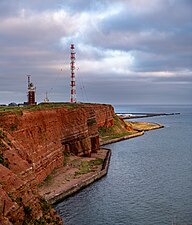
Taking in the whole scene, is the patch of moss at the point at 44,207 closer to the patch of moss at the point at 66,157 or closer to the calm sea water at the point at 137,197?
the calm sea water at the point at 137,197

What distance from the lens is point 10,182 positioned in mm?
26094

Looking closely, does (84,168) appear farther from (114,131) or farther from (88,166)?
(114,131)

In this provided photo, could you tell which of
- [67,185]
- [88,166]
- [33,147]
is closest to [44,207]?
[33,147]

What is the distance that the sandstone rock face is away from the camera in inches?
1011

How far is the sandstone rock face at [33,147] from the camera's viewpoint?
25.7 m

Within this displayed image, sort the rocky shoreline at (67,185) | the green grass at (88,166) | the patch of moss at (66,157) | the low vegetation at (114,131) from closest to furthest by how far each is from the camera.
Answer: the rocky shoreline at (67,185), the green grass at (88,166), the patch of moss at (66,157), the low vegetation at (114,131)

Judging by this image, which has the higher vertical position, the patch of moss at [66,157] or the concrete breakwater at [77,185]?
the patch of moss at [66,157]

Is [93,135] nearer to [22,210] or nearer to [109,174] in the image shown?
[109,174]

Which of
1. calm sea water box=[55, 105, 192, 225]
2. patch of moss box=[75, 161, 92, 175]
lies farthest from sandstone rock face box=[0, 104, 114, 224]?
calm sea water box=[55, 105, 192, 225]

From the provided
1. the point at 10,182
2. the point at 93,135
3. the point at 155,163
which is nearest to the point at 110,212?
the point at 10,182

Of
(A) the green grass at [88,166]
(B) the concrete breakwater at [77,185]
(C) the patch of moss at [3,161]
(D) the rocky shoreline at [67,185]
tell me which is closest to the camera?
(C) the patch of moss at [3,161]

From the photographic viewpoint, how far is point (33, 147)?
156ft

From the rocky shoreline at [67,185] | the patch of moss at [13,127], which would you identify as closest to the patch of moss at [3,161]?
the rocky shoreline at [67,185]

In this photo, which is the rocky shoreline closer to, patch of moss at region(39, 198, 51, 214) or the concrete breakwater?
the concrete breakwater
